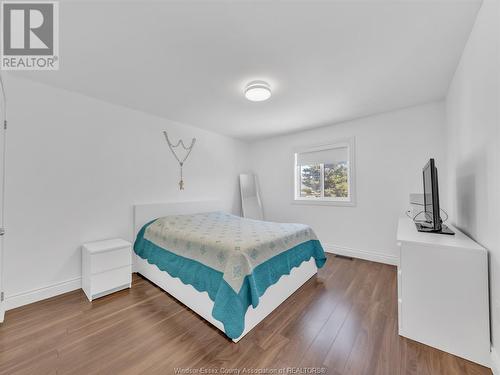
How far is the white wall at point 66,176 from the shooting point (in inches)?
83.4

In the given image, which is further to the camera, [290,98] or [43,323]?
[290,98]

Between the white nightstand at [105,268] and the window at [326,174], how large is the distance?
3149mm

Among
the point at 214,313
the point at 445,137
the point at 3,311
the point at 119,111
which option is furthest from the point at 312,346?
the point at 119,111

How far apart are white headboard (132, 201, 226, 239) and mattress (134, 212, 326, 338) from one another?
134 mm

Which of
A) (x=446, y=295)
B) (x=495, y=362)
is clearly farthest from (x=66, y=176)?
(x=495, y=362)

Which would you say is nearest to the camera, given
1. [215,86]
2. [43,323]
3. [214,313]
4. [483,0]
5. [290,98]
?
[483,0]

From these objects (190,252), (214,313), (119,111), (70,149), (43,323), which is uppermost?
(119,111)

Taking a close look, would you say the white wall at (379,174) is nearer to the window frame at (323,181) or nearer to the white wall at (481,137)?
the window frame at (323,181)

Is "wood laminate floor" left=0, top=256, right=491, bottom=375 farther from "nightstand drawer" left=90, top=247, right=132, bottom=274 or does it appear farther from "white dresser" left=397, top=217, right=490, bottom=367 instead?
"nightstand drawer" left=90, top=247, right=132, bottom=274

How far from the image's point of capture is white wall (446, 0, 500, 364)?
4.12 feet

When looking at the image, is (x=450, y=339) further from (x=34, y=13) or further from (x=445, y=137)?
(x=34, y=13)

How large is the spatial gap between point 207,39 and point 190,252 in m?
1.97

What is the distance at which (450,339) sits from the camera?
146 cm

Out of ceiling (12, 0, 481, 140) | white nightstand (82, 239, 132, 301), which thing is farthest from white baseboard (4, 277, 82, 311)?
ceiling (12, 0, 481, 140)
